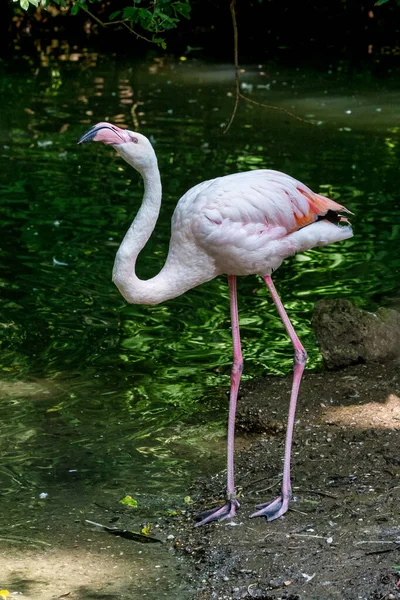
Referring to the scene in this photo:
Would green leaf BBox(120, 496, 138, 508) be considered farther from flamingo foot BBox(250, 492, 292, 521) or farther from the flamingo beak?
the flamingo beak

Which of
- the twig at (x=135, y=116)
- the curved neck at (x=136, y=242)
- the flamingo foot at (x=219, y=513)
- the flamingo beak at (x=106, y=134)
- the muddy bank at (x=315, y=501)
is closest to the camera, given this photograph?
the muddy bank at (x=315, y=501)

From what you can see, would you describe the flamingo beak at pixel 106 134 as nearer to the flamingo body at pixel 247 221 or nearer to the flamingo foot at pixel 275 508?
the flamingo body at pixel 247 221

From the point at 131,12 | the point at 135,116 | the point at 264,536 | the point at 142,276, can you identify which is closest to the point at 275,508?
the point at 264,536

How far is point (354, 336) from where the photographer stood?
6570 mm

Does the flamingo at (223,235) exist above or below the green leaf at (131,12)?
below

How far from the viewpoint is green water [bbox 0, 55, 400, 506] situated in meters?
5.96

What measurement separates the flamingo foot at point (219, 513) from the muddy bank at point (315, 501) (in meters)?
0.04

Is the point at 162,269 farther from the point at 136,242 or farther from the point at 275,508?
the point at 275,508

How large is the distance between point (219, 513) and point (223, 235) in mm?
1413

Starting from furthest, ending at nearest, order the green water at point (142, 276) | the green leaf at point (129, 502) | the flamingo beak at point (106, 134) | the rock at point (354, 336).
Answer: the rock at point (354, 336)
the green water at point (142, 276)
the green leaf at point (129, 502)
the flamingo beak at point (106, 134)

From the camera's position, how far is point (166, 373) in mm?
6941

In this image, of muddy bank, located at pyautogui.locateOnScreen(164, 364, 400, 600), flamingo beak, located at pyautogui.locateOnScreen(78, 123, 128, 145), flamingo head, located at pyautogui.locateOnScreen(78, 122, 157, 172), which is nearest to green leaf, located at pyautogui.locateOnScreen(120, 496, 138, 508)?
muddy bank, located at pyautogui.locateOnScreen(164, 364, 400, 600)

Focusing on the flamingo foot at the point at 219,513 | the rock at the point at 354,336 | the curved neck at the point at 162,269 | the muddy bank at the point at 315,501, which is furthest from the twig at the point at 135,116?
the flamingo foot at the point at 219,513

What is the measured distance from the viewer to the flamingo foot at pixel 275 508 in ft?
16.0
